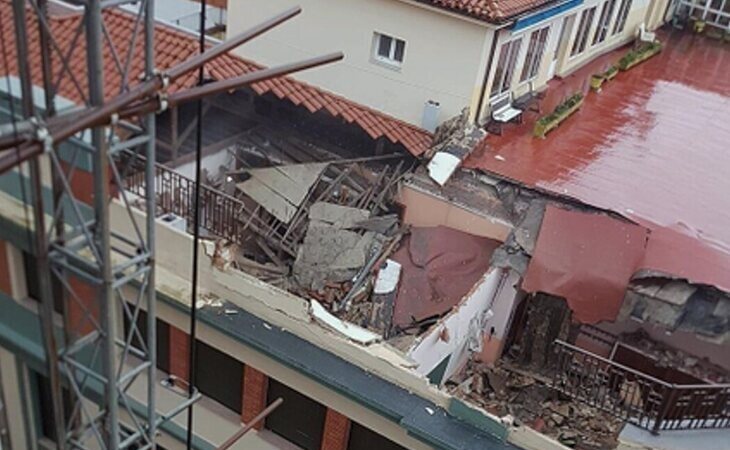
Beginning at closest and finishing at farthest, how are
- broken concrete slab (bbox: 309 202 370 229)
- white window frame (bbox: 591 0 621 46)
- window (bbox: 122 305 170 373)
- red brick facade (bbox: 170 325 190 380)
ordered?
1. red brick facade (bbox: 170 325 190 380)
2. window (bbox: 122 305 170 373)
3. broken concrete slab (bbox: 309 202 370 229)
4. white window frame (bbox: 591 0 621 46)

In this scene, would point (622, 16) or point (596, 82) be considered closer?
point (596, 82)

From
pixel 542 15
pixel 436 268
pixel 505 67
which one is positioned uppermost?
pixel 542 15

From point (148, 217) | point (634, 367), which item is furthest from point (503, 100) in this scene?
point (148, 217)

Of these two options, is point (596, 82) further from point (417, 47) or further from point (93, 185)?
point (93, 185)

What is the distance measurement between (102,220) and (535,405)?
26.1 ft

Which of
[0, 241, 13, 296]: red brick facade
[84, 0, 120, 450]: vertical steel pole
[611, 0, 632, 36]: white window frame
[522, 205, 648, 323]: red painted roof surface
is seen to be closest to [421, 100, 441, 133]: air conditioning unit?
[522, 205, 648, 323]: red painted roof surface

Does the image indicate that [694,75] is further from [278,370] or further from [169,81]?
[169,81]

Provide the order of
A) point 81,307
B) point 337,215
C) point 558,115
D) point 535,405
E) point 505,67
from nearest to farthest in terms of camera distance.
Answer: point 81,307 < point 535,405 < point 337,215 < point 505,67 < point 558,115

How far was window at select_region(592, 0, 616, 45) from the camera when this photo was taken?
21297 millimetres

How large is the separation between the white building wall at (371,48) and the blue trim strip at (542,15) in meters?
1.01

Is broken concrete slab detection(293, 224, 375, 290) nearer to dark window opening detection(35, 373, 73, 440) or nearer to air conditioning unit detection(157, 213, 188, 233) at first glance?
air conditioning unit detection(157, 213, 188, 233)

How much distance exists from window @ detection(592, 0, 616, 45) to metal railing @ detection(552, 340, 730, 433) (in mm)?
12054

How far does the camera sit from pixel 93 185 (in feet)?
24.3

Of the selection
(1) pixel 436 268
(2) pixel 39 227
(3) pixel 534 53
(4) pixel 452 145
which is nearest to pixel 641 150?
(3) pixel 534 53
